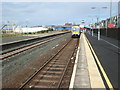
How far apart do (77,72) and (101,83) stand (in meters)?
2.40

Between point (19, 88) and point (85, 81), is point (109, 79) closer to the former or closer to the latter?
point (85, 81)

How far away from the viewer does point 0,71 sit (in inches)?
395

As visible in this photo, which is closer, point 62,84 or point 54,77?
point 62,84

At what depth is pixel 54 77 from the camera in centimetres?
860

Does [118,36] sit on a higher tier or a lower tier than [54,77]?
higher

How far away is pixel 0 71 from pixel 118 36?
91.6 feet

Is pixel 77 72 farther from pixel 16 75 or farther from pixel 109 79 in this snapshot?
pixel 16 75

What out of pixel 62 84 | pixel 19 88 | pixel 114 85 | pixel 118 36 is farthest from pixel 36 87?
pixel 118 36

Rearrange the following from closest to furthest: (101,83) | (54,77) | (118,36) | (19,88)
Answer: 1. (19,88)
2. (101,83)
3. (54,77)
4. (118,36)

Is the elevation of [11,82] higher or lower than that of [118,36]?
lower

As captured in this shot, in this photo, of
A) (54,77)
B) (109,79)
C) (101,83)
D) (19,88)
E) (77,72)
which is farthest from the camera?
(77,72)

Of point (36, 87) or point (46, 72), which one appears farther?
point (46, 72)

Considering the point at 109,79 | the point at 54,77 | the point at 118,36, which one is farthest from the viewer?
the point at 118,36

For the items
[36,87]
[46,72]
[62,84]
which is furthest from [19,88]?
[46,72]
